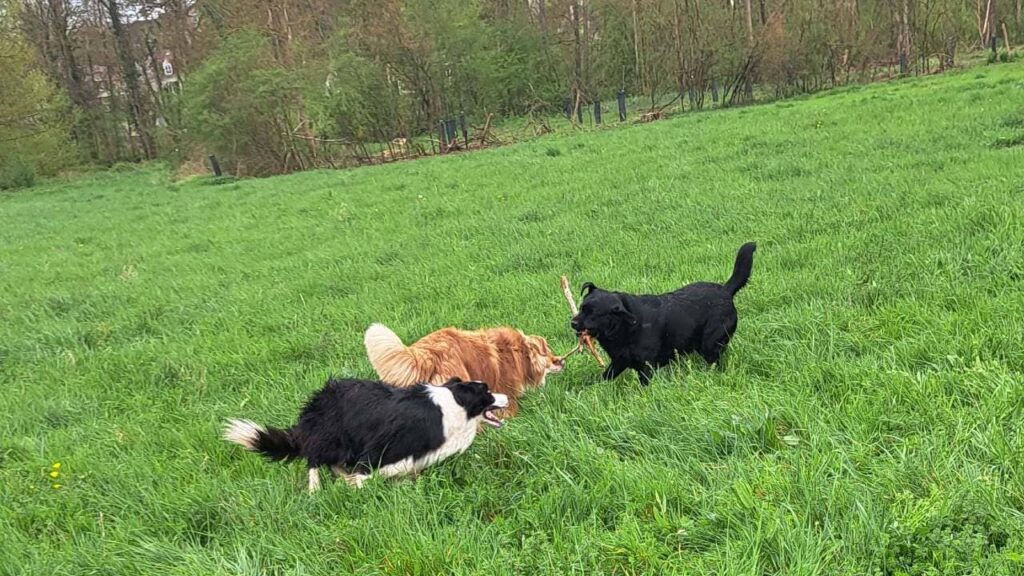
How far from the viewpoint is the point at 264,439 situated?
307 centimetres

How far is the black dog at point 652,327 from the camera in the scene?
148 inches

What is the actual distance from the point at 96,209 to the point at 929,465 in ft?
73.6

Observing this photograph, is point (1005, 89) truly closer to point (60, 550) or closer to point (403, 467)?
point (403, 467)

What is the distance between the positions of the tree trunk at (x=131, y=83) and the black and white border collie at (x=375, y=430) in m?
42.8

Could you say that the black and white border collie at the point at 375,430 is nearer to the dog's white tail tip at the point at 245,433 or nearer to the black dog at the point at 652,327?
the dog's white tail tip at the point at 245,433

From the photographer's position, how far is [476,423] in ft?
10.5

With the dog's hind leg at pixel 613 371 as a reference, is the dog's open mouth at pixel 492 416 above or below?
above

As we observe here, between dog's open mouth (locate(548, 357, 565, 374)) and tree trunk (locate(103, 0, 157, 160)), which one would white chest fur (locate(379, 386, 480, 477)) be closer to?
dog's open mouth (locate(548, 357, 565, 374))

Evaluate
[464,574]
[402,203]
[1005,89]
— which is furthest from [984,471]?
[1005,89]

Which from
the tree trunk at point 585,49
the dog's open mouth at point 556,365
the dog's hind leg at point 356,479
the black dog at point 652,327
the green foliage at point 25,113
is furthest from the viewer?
the tree trunk at point 585,49

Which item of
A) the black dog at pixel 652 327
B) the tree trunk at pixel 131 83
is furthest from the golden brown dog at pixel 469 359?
the tree trunk at pixel 131 83

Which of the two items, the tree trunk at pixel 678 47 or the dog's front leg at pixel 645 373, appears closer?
the dog's front leg at pixel 645 373

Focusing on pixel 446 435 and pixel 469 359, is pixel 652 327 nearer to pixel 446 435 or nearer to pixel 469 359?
pixel 469 359

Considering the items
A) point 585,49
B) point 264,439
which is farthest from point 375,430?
point 585,49
